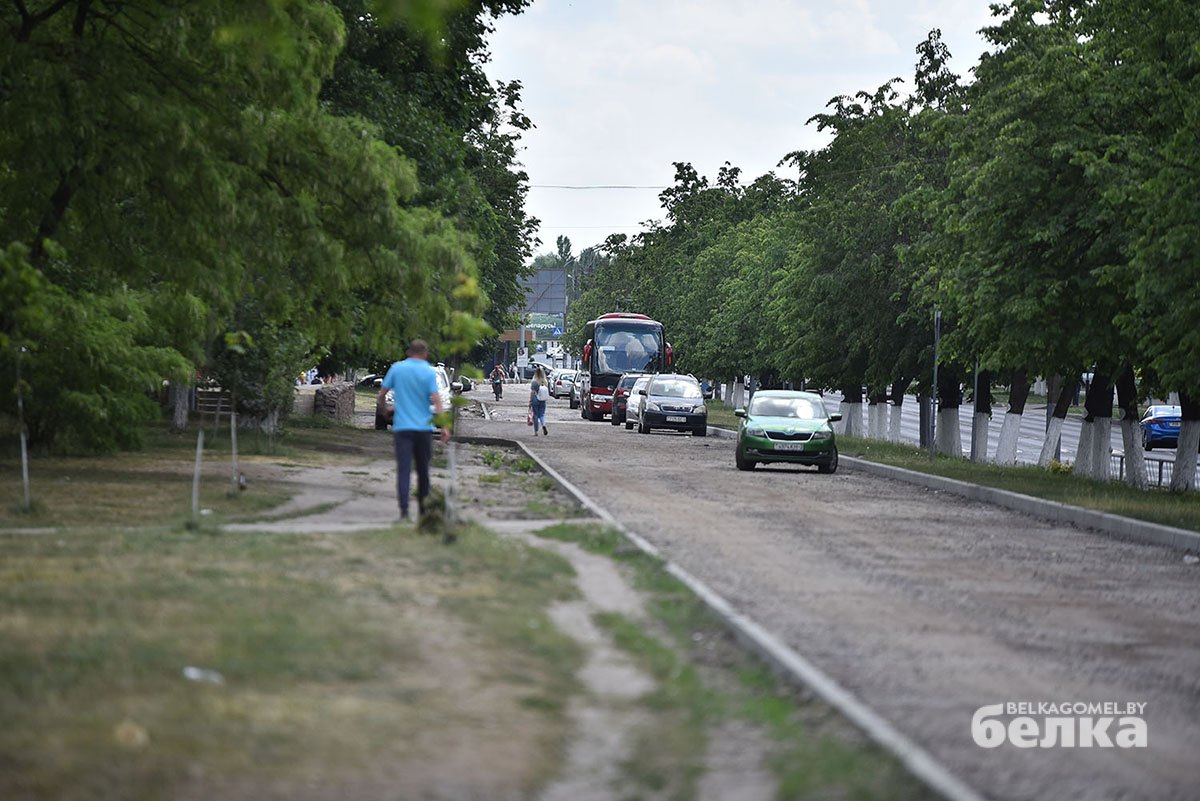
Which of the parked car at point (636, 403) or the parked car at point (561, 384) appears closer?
the parked car at point (636, 403)

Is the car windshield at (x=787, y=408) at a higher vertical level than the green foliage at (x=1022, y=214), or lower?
lower

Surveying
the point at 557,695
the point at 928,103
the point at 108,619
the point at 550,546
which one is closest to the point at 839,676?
the point at 557,695

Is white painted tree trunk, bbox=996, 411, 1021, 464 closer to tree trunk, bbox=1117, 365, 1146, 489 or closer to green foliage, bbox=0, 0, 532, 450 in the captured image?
tree trunk, bbox=1117, 365, 1146, 489

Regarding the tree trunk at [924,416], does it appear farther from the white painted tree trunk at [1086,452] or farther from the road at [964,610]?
the road at [964,610]

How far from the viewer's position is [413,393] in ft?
54.7

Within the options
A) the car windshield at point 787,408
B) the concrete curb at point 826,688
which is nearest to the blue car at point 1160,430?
the car windshield at point 787,408

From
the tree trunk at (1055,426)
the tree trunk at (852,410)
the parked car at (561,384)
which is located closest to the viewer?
the tree trunk at (1055,426)

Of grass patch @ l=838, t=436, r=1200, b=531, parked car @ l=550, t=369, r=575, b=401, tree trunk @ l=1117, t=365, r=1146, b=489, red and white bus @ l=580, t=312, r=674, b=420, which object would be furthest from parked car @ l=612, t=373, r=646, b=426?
parked car @ l=550, t=369, r=575, b=401

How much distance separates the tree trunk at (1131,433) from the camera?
32347 mm

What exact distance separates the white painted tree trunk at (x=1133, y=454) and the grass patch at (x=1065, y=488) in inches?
33.5

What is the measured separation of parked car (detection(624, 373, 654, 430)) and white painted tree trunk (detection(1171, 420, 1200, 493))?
25.0 m

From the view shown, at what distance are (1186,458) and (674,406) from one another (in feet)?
75.8

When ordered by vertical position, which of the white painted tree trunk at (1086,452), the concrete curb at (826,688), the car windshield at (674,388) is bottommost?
the concrete curb at (826,688)

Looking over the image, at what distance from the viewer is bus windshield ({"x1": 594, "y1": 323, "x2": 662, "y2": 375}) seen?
69.4m
